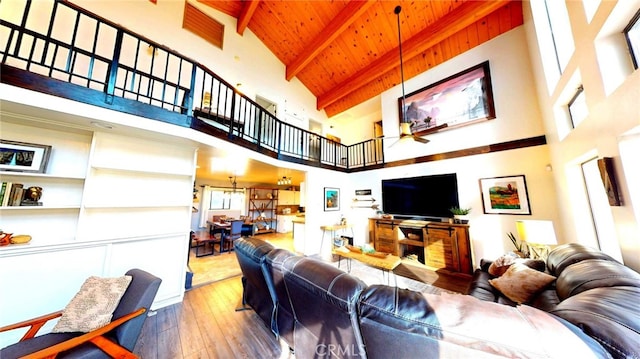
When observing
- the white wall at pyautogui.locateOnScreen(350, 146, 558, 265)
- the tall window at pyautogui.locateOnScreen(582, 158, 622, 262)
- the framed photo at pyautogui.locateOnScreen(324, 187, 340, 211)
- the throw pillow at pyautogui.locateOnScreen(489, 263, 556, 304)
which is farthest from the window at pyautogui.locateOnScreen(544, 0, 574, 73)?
the framed photo at pyautogui.locateOnScreen(324, 187, 340, 211)

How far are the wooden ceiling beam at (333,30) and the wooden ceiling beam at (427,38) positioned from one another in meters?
1.42

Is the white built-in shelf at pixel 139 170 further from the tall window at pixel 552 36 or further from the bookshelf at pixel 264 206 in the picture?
the bookshelf at pixel 264 206

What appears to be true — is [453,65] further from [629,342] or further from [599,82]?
[629,342]

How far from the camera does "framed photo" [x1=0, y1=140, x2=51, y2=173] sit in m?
1.87

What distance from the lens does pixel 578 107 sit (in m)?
2.55

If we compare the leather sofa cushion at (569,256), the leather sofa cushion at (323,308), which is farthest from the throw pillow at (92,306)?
the leather sofa cushion at (569,256)

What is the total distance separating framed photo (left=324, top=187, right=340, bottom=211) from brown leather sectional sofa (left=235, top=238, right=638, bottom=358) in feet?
13.2

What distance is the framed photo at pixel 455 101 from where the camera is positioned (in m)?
4.21

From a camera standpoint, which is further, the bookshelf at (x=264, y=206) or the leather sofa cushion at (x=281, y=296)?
the bookshelf at (x=264, y=206)

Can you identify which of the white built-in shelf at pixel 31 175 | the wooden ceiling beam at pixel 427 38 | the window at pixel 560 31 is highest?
the wooden ceiling beam at pixel 427 38

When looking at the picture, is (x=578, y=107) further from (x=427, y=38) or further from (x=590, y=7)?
(x=427, y=38)

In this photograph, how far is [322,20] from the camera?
15.9 ft

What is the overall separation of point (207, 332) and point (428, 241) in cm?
435

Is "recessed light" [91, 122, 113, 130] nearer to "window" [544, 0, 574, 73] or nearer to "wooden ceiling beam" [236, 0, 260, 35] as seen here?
"wooden ceiling beam" [236, 0, 260, 35]
